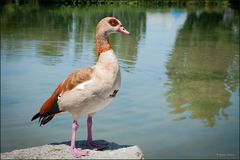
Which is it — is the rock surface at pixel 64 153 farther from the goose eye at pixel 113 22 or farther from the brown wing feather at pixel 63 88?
the goose eye at pixel 113 22

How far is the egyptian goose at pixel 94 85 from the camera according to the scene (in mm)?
6527

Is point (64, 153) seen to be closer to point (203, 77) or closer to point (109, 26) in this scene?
point (109, 26)

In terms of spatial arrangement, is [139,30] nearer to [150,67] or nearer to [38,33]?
[38,33]

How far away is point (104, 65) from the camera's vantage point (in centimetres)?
663

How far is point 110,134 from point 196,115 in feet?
19.2

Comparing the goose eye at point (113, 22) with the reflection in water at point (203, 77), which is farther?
the reflection in water at point (203, 77)

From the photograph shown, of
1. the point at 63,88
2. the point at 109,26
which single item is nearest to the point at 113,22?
the point at 109,26

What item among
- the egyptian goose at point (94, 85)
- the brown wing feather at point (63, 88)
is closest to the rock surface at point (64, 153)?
the egyptian goose at point (94, 85)

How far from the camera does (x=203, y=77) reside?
31750mm

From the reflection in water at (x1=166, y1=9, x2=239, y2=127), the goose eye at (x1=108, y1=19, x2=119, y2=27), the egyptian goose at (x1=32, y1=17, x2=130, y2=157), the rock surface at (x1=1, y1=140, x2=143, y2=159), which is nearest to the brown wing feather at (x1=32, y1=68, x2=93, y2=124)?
the egyptian goose at (x1=32, y1=17, x2=130, y2=157)

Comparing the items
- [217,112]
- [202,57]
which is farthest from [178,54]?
[217,112]

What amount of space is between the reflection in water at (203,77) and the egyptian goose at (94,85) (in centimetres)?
1389

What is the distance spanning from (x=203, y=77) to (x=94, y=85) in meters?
25.8

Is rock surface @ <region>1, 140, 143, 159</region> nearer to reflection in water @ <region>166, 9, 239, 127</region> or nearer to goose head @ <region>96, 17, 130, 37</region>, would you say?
goose head @ <region>96, 17, 130, 37</region>
